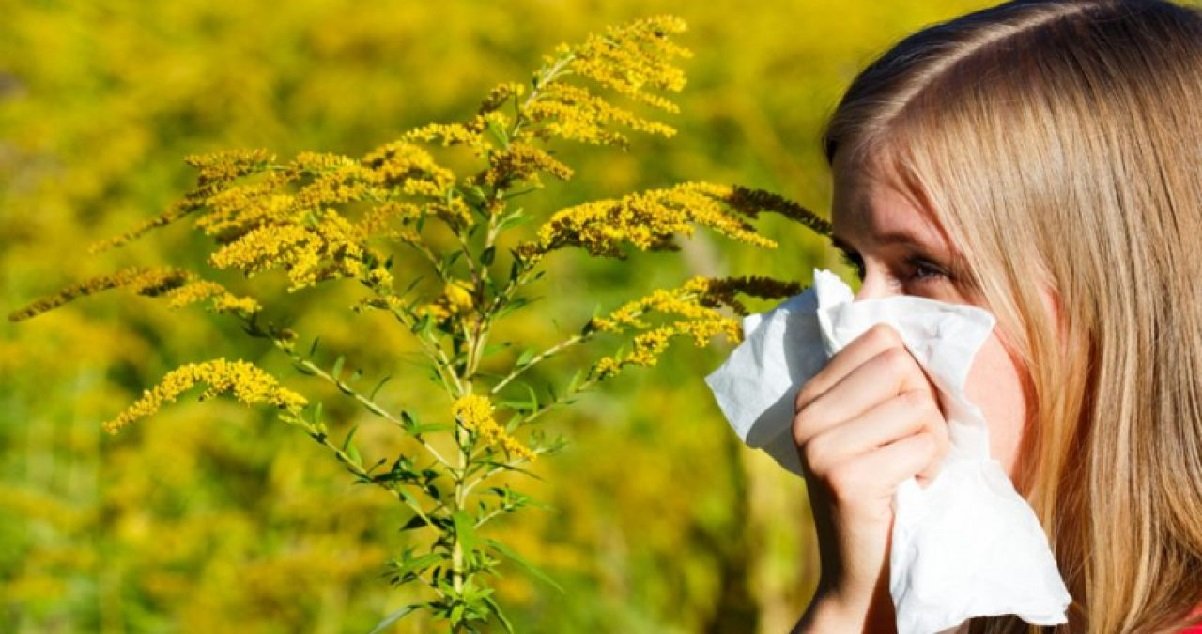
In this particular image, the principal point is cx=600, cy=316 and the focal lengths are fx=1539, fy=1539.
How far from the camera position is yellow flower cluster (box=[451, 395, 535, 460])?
4.49 feet

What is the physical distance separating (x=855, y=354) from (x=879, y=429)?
8 centimetres

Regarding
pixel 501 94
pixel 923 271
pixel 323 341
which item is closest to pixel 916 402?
pixel 923 271

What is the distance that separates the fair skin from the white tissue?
0.02 meters

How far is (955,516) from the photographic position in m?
1.48

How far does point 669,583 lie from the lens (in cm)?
327

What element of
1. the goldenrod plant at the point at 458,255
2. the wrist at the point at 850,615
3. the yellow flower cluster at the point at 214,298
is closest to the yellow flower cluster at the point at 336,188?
the goldenrod plant at the point at 458,255

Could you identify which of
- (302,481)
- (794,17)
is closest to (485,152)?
(302,481)

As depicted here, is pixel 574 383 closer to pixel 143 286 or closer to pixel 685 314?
pixel 685 314

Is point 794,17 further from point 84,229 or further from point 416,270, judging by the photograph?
point 84,229

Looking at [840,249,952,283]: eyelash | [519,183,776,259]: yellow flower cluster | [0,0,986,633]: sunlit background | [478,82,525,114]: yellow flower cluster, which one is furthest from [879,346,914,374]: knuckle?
[0,0,986,633]: sunlit background

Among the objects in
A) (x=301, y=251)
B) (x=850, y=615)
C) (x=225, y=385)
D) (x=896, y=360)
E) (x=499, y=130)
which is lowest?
(x=850, y=615)

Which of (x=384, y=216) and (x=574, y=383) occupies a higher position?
(x=384, y=216)

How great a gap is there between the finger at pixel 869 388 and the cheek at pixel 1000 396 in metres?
0.06

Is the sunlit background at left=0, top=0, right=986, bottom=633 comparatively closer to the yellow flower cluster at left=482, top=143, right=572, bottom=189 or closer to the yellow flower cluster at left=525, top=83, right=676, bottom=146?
the yellow flower cluster at left=525, top=83, right=676, bottom=146
